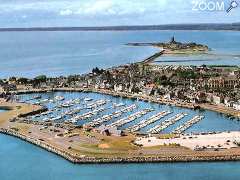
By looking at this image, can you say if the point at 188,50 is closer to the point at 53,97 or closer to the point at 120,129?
the point at 53,97

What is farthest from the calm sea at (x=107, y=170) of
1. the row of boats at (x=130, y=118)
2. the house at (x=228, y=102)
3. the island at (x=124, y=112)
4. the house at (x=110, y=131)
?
the house at (x=228, y=102)

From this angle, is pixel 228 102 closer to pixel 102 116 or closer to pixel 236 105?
pixel 236 105

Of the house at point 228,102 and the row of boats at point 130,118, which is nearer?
the row of boats at point 130,118

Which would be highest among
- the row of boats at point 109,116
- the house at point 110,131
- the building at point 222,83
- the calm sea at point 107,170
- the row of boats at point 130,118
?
the building at point 222,83

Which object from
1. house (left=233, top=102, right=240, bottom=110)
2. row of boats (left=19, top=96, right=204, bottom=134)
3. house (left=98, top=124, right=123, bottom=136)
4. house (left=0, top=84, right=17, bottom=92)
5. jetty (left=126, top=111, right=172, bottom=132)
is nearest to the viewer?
house (left=98, top=124, right=123, bottom=136)

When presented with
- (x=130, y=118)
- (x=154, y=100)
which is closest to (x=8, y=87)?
(x=154, y=100)

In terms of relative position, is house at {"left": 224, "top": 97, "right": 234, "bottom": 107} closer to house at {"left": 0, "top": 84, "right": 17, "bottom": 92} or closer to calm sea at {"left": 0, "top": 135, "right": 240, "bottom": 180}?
calm sea at {"left": 0, "top": 135, "right": 240, "bottom": 180}

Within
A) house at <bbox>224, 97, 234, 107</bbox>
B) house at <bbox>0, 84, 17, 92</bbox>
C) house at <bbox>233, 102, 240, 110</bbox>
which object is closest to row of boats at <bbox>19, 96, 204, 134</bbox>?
house at <bbox>233, 102, 240, 110</bbox>

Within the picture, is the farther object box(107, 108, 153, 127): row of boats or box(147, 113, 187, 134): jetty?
box(107, 108, 153, 127): row of boats

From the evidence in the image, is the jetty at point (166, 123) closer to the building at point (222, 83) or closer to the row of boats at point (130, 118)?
the row of boats at point (130, 118)

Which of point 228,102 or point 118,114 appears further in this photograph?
point 228,102

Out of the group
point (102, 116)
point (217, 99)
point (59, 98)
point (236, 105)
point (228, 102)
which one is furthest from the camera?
point (59, 98)
